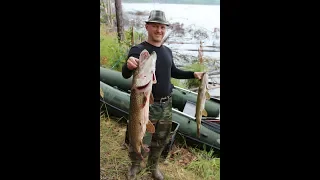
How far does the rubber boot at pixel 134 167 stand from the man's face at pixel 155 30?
0.77 meters

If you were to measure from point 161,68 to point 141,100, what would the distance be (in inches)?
9.8

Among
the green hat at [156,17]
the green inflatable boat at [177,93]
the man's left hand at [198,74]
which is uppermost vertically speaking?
the green hat at [156,17]

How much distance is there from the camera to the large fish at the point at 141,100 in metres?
2.50

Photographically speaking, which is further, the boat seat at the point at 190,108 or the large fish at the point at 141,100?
the boat seat at the point at 190,108

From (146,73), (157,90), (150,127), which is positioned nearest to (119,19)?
(146,73)

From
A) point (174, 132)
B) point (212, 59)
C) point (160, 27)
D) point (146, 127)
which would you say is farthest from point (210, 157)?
point (160, 27)

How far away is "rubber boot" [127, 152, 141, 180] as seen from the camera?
2.53 metres

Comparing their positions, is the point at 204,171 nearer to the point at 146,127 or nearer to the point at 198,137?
the point at 198,137

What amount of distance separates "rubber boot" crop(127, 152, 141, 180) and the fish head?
432 mm

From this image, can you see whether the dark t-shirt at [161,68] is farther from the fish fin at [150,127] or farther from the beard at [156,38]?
the fish fin at [150,127]

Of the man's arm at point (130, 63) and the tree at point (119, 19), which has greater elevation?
the tree at point (119, 19)

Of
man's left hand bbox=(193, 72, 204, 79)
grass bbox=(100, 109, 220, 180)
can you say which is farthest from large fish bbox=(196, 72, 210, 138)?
grass bbox=(100, 109, 220, 180)

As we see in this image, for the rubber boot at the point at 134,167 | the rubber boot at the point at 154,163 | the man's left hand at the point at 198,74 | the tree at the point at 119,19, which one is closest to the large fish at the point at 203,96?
the man's left hand at the point at 198,74

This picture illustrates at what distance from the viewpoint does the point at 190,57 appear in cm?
262
